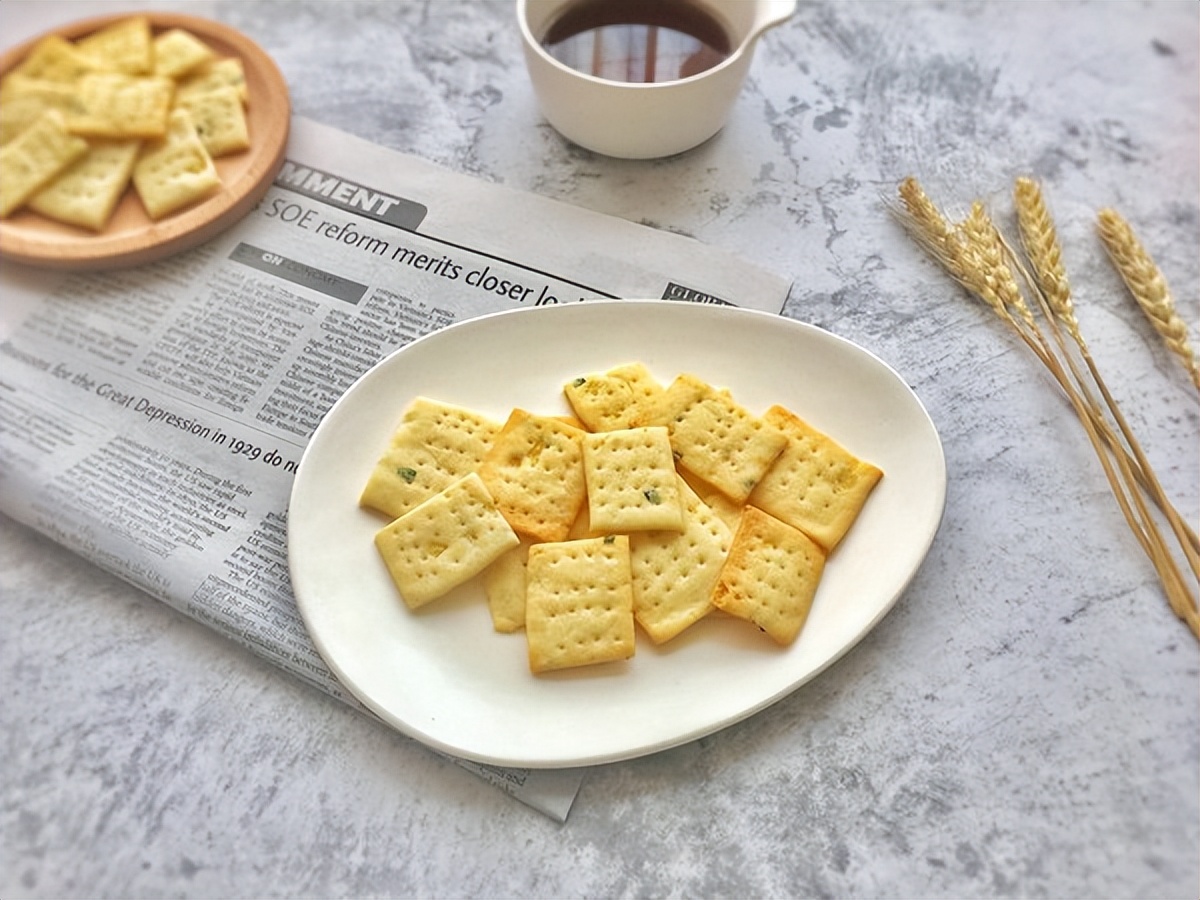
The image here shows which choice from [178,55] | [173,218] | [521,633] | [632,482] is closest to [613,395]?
[632,482]

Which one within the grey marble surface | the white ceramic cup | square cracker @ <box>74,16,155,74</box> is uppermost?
the white ceramic cup

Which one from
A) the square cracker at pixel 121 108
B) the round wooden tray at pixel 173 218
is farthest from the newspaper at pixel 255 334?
the square cracker at pixel 121 108

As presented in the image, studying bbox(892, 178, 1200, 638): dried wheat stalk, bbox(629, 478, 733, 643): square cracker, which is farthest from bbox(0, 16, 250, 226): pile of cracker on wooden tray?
bbox(892, 178, 1200, 638): dried wheat stalk

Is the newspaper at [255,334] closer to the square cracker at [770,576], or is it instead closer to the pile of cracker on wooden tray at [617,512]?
the pile of cracker on wooden tray at [617,512]

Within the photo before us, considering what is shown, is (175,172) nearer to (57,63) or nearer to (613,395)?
(57,63)

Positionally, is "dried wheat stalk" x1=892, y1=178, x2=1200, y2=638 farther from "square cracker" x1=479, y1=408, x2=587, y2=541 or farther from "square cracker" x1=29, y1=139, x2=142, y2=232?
"square cracker" x1=29, y1=139, x2=142, y2=232

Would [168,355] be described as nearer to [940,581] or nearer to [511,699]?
[511,699]

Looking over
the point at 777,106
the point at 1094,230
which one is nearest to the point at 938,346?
the point at 1094,230
